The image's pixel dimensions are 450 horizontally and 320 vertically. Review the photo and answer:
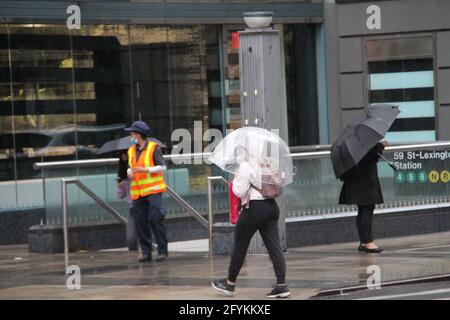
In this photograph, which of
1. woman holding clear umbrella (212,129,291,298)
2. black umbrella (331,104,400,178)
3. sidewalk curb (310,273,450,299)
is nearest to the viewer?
woman holding clear umbrella (212,129,291,298)

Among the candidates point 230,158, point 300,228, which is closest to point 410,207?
point 300,228

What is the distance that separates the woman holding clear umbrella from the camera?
37.4 feet

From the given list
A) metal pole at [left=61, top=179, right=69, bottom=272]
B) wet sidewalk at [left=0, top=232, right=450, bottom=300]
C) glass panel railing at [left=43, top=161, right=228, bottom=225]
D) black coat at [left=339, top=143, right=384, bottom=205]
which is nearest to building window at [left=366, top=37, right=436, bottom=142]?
wet sidewalk at [left=0, top=232, right=450, bottom=300]

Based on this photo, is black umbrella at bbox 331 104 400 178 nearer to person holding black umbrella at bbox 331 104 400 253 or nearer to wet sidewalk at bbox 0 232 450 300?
person holding black umbrella at bbox 331 104 400 253

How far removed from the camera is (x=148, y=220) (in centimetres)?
1559

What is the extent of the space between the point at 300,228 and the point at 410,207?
259cm

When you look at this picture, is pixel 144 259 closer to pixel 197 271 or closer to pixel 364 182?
pixel 197 271

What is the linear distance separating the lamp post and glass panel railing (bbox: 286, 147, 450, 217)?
2182mm

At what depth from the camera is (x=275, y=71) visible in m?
15.5

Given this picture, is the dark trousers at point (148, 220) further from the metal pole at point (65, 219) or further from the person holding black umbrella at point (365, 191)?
the person holding black umbrella at point (365, 191)

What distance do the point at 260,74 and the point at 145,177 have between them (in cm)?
208

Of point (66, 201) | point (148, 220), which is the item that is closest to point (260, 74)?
point (148, 220)

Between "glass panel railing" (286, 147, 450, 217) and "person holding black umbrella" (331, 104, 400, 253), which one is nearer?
"person holding black umbrella" (331, 104, 400, 253)
